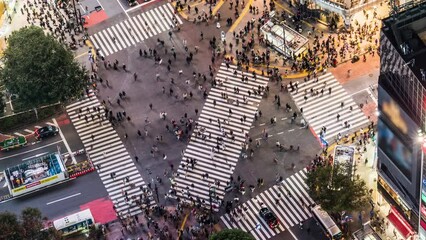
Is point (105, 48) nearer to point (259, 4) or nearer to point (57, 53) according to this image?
point (57, 53)

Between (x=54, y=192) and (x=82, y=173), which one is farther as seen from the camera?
(x=82, y=173)

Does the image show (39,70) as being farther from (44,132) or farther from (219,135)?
(219,135)

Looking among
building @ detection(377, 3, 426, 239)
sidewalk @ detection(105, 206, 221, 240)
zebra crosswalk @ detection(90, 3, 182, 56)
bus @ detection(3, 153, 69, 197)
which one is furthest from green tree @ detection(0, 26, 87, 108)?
building @ detection(377, 3, 426, 239)

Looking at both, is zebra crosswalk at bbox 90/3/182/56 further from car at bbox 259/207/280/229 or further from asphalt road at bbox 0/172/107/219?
car at bbox 259/207/280/229

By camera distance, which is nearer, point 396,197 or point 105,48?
point 396,197

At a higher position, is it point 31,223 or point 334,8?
point 334,8

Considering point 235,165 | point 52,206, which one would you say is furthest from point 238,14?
point 52,206

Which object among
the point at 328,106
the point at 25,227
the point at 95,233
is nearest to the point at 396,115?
the point at 328,106
